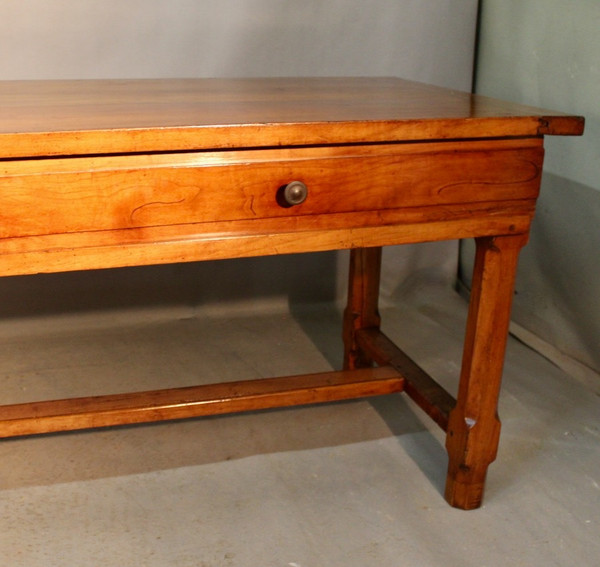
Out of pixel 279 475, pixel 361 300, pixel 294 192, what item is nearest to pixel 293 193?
pixel 294 192

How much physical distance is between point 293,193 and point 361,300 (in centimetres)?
100

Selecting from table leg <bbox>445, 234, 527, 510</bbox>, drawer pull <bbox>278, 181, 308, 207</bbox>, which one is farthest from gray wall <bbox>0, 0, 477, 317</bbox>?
drawer pull <bbox>278, 181, 308, 207</bbox>

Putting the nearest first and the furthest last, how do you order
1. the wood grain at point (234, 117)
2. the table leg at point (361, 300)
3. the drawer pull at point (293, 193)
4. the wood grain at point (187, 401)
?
the wood grain at point (234, 117) → the drawer pull at point (293, 193) → the wood grain at point (187, 401) → the table leg at point (361, 300)

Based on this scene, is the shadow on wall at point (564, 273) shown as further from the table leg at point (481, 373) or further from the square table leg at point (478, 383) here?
the table leg at point (481, 373)

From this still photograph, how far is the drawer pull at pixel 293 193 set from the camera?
148cm

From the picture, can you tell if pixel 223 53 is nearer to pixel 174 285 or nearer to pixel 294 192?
pixel 174 285

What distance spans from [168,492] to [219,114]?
3.05 feet

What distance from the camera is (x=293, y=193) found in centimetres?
148

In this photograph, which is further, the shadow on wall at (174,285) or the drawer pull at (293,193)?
the shadow on wall at (174,285)

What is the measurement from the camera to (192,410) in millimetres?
1996

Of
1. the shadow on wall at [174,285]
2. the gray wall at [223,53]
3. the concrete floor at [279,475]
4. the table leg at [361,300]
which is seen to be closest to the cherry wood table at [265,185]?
the concrete floor at [279,475]

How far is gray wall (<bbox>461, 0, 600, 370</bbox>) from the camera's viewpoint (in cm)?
252

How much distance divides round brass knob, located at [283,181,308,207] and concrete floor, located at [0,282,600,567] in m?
0.77

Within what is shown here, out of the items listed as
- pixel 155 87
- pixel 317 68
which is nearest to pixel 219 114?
pixel 155 87
